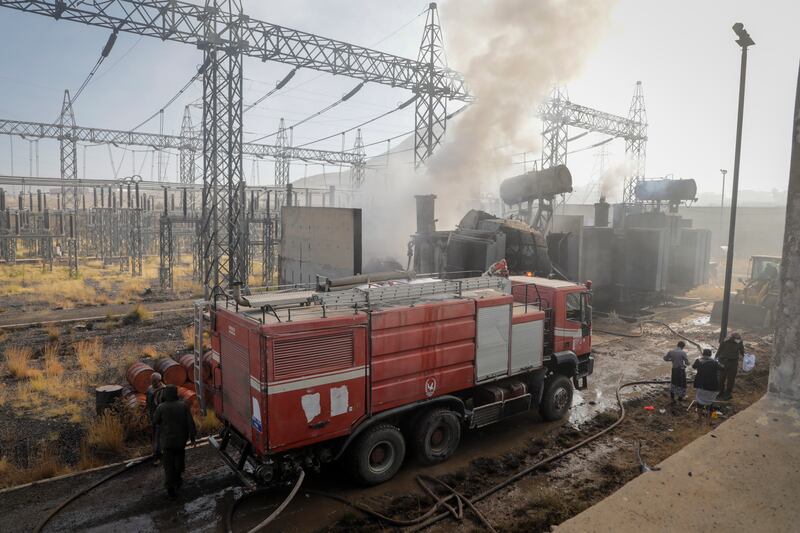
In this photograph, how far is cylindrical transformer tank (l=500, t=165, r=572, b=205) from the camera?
18.8 metres

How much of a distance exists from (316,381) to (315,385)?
47 millimetres

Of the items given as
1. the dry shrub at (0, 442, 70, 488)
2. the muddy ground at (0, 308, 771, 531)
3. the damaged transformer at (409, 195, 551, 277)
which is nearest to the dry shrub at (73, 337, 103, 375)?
the dry shrub at (0, 442, 70, 488)

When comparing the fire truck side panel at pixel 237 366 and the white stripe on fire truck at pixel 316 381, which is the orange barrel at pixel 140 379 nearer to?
the fire truck side panel at pixel 237 366

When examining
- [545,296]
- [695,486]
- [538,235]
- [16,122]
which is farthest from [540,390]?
[16,122]

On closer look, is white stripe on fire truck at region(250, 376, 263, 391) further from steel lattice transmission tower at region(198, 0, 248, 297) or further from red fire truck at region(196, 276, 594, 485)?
steel lattice transmission tower at region(198, 0, 248, 297)

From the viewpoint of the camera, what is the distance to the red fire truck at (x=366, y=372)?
564 centimetres

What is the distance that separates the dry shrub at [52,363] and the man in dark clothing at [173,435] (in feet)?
20.8

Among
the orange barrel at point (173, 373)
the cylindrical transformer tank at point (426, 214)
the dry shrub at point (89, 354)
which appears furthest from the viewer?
the cylindrical transformer tank at point (426, 214)

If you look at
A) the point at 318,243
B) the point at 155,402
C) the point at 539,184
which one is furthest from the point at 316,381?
the point at 539,184

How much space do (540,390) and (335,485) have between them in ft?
12.7

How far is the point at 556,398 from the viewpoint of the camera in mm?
8898

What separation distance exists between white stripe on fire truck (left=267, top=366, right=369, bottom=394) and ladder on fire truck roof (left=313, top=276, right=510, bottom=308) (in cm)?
83

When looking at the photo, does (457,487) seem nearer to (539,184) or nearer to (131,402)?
(131,402)

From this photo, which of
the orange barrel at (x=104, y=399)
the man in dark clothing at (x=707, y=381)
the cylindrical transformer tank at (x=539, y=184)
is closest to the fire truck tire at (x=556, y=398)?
the man in dark clothing at (x=707, y=381)
